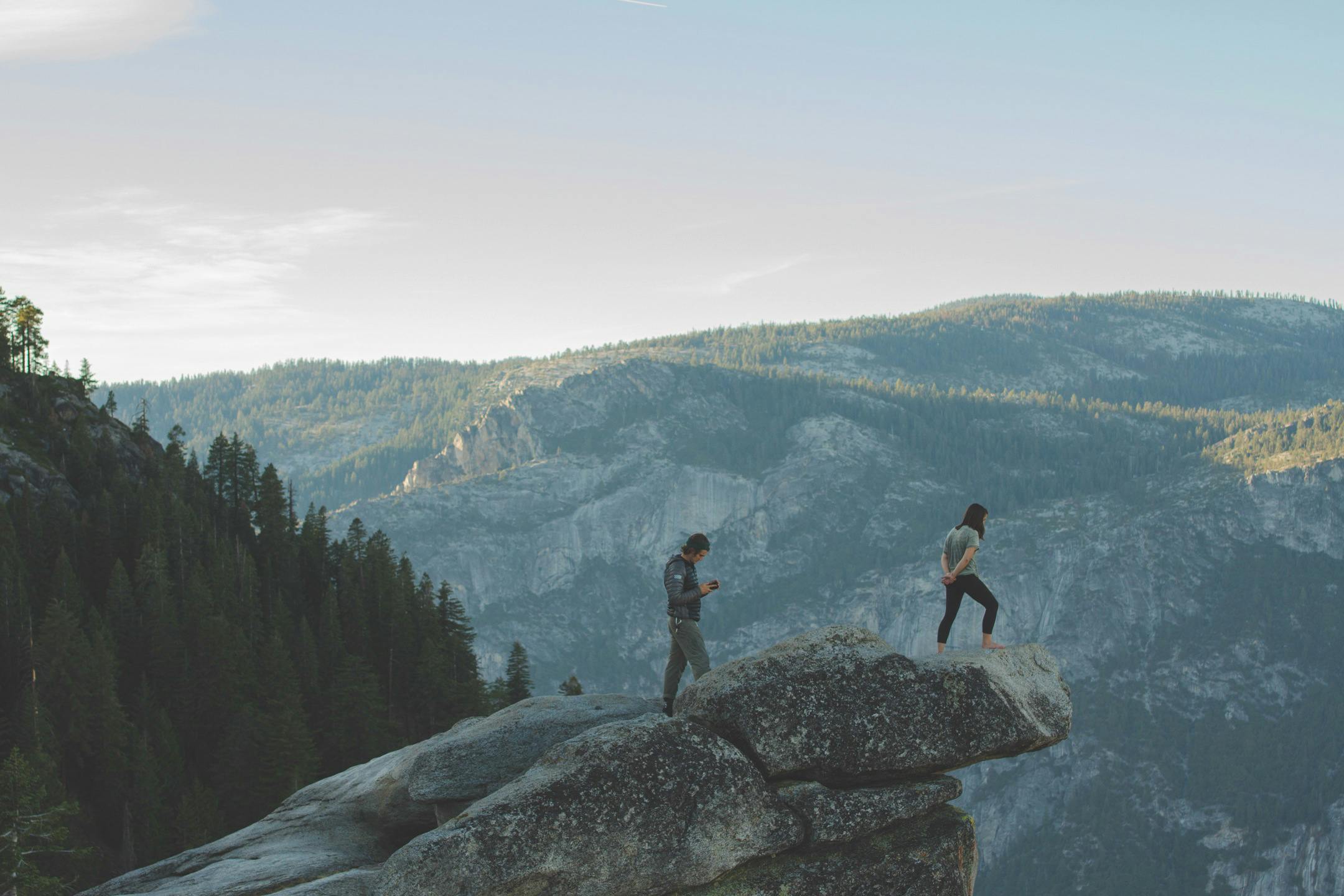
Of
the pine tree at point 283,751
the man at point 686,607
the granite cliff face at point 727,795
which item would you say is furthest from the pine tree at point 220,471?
the man at point 686,607

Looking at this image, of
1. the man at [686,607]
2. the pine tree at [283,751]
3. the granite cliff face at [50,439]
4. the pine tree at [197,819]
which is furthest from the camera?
the granite cliff face at [50,439]

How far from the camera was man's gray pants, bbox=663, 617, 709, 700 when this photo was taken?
1096 inches

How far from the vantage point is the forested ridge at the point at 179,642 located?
315 ft

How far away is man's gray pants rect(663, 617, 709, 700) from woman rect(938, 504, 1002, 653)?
558 centimetres

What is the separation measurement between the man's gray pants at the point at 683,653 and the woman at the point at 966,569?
5585 millimetres

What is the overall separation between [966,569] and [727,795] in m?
8.60

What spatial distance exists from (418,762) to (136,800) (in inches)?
3206

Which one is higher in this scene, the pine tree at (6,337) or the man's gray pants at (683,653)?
the pine tree at (6,337)

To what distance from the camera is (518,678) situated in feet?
412

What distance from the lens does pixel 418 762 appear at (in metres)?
27.3

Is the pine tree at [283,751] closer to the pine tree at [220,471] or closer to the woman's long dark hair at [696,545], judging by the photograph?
the pine tree at [220,471]

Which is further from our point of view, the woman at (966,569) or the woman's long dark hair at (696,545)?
the woman at (966,569)

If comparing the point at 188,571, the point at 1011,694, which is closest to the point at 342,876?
→ the point at 1011,694

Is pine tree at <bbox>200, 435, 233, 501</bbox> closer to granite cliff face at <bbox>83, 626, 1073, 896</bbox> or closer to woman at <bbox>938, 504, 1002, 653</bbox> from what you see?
granite cliff face at <bbox>83, 626, 1073, 896</bbox>
